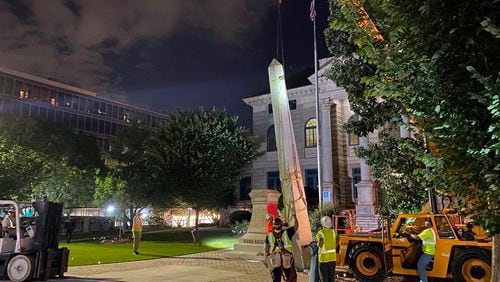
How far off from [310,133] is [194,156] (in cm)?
1749

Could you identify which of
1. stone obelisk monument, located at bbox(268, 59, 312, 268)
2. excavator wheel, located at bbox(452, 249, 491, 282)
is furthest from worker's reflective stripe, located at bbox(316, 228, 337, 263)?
stone obelisk monument, located at bbox(268, 59, 312, 268)

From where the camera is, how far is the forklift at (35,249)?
10172 mm

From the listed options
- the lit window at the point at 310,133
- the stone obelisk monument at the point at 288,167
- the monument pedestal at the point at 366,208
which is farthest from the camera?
the lit window at the point at 310,133

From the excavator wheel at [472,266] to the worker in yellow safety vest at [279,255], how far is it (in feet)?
13.9

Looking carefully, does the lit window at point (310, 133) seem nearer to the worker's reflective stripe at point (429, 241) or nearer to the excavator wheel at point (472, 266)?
the excavator wheel at point (472, 266)

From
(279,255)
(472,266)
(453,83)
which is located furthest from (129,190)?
(453,83)

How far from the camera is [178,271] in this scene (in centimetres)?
1241

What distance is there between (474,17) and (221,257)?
44.6ft

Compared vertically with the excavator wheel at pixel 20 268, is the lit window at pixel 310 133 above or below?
above

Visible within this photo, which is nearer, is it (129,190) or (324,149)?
(129,190)

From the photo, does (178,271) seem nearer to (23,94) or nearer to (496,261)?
(496,261)

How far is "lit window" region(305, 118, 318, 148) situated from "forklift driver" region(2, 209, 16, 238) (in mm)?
30458

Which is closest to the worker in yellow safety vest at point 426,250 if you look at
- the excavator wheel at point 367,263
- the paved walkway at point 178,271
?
the excavator wheel at point 367,263

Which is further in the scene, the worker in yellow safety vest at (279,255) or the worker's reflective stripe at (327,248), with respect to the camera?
the worker's reflective stripe at (327,248)
